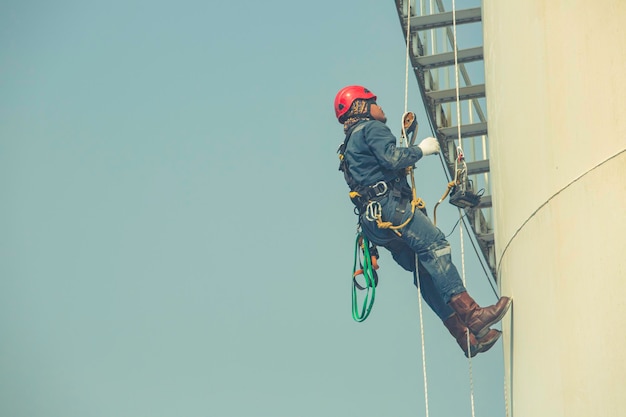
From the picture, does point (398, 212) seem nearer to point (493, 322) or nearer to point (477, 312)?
point (477, 312)

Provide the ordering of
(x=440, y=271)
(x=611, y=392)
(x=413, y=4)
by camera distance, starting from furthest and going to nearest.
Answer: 1. (x=413, y=4)
2. (x=440, y=271)
3. (x=611, y=392)

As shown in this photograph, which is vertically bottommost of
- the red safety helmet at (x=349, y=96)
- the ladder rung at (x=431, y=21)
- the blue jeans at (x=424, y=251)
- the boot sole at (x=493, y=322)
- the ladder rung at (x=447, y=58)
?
the boot sole at (x=493, y=322)

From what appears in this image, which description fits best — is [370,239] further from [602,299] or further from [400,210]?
[602,299]

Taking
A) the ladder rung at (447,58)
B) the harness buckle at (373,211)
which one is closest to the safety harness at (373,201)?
the harness buckle at (373,211)

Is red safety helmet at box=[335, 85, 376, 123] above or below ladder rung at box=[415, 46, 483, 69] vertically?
Result: below

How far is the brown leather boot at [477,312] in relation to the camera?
542 inches

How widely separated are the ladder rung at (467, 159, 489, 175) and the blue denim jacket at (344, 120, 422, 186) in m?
7.64

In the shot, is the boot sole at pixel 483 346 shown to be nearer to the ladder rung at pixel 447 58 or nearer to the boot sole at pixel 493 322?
the boot sole at pixel 493 322

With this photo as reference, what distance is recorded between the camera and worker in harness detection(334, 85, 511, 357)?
1439cm

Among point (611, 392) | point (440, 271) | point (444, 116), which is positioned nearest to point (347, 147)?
point (440, 271)

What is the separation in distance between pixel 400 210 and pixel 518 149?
2084 mm

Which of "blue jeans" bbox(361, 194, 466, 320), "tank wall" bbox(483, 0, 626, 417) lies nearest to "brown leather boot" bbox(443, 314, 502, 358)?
"blue jeans" bbox(361, 194, 466, 320)

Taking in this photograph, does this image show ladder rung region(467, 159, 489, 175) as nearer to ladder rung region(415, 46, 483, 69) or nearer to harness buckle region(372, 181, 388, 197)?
ladder rung region(415, 46, 483, 69)

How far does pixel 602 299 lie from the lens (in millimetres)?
11227
